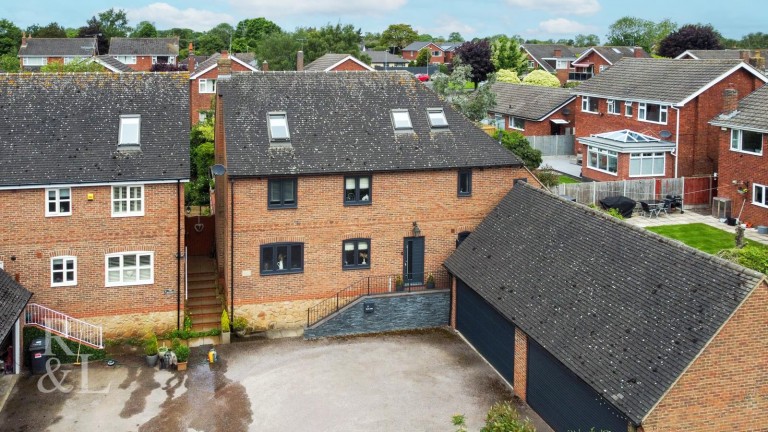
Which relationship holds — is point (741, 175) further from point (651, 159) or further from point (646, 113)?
point (646, 113)

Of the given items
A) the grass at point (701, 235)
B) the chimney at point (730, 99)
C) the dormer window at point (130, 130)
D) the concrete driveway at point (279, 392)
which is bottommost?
the concrete driveway at point (279, 392)

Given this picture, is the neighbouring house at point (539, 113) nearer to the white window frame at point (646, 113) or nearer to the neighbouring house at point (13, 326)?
the white window frame at point (646, 113)

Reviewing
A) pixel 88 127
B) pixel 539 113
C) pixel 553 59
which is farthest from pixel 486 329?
pixel 553 59

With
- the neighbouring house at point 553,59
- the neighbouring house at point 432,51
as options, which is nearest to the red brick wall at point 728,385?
the neighbouring house at point 553,59

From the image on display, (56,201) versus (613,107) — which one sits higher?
(613,107)

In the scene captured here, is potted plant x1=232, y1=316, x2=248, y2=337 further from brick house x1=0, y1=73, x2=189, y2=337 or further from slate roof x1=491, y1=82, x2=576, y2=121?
slate roof x1=491, y1=82, x2=576, y2=121

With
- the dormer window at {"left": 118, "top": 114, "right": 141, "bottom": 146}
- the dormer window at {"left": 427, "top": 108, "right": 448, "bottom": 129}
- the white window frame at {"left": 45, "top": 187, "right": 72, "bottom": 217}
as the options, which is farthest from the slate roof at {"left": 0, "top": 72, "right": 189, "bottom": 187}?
the dormer window at {"left": 427, "top": 108, "right": 448, "bottom": 129}
